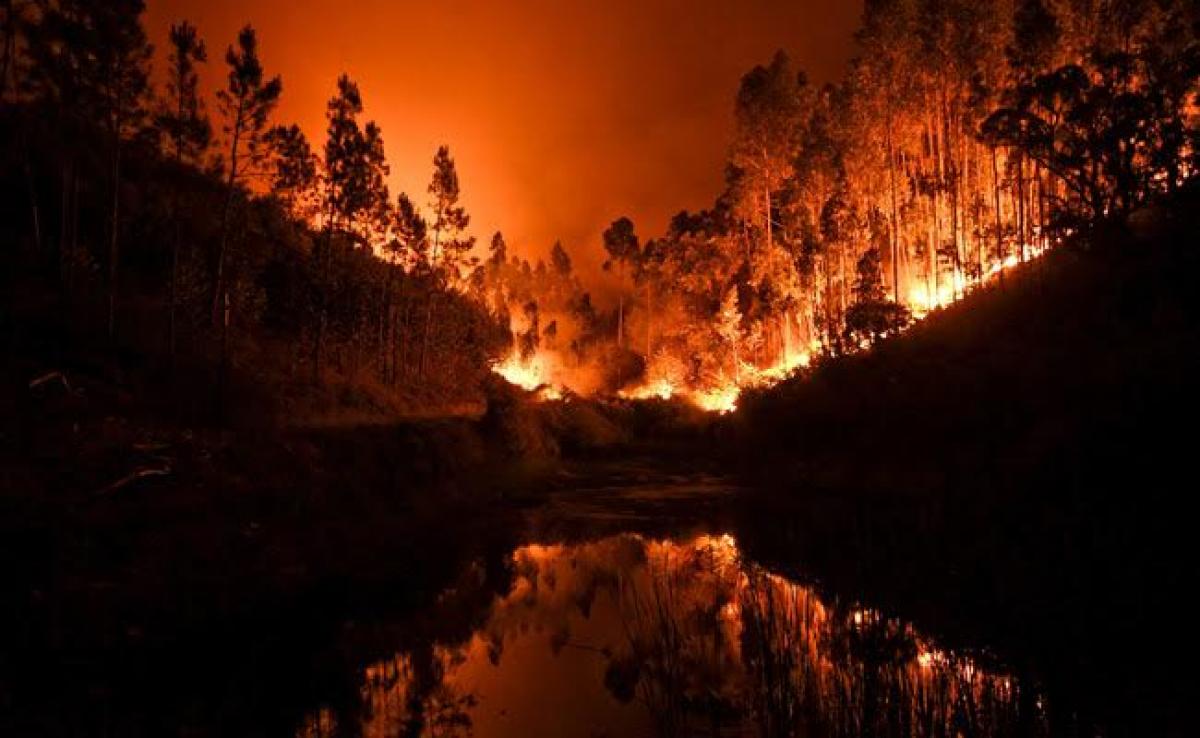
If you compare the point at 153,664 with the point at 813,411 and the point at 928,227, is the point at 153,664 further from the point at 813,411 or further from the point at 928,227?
the point at 928,227

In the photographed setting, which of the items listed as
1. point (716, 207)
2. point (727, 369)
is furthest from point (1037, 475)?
point (716, 207)

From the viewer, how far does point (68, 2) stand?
24453mm

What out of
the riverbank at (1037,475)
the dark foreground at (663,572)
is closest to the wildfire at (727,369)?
the riverbank at (1037,475)

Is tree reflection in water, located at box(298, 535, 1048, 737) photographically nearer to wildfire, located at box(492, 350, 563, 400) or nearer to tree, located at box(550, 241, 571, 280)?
wildfire, located at box(492, 350, 563, 400)

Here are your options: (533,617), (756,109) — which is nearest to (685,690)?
(533,617)

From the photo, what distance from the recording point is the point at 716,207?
226 ft

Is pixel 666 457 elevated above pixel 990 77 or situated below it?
below

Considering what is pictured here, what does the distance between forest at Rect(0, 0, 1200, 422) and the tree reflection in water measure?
19.0 meters

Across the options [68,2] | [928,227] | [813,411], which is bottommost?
[813,411]

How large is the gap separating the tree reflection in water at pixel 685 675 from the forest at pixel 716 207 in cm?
1905

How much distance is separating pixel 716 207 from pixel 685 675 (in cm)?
6531

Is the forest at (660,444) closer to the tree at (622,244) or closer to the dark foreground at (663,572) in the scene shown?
the dark foreground at (663,572)

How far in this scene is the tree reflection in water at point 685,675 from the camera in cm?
555

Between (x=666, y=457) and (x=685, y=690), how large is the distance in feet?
114
